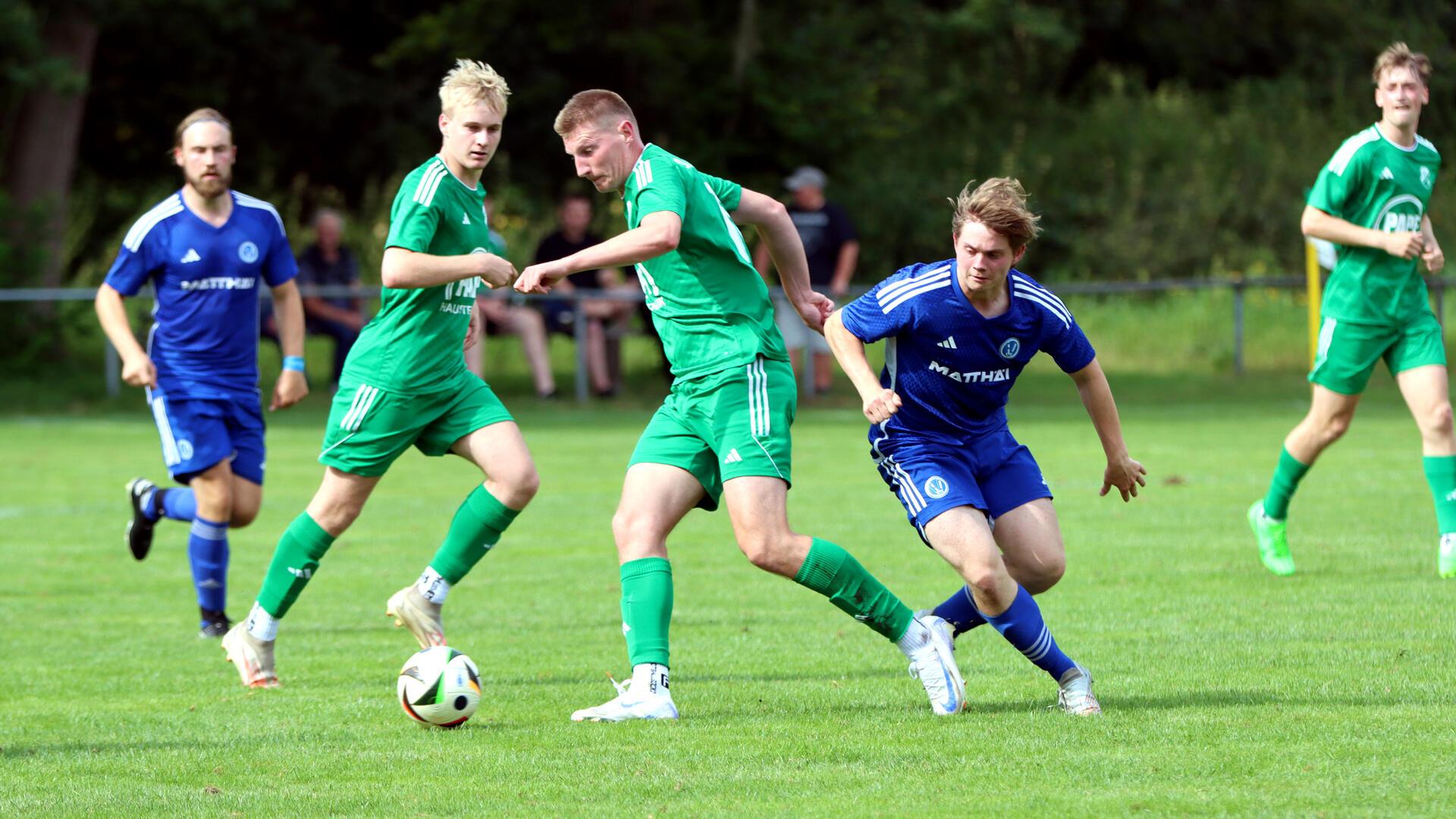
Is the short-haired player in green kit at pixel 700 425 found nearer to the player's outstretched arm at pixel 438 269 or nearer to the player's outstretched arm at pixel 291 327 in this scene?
the player's outstretched arm at pixel 438 269

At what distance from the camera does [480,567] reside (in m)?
9.52

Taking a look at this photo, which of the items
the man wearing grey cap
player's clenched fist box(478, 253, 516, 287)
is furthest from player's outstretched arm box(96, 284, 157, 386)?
the man wearing grey cap

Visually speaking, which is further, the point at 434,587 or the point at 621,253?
the point at 434,587

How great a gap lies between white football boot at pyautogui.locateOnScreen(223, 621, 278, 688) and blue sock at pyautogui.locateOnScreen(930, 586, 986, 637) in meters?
2.32

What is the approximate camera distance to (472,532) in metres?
6.59

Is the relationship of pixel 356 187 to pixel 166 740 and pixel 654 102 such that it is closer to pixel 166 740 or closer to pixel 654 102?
pixel 654 102

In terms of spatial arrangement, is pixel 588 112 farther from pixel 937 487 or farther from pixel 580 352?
pixel 580 352

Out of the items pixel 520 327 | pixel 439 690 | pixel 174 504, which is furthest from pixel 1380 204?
pixel 520 327

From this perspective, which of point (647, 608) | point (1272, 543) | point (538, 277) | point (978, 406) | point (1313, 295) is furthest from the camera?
point (1313, 295)

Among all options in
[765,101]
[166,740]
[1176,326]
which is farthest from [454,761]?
[1176,326]

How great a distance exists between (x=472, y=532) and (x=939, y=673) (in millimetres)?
1861

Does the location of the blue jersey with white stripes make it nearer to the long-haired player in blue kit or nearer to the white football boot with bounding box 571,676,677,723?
the long-haired player in blue kit

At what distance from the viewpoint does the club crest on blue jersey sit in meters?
5.62

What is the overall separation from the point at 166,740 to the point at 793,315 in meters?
14.5
